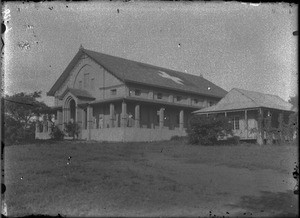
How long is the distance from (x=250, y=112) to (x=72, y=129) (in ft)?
38.9

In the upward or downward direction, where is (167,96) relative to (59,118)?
upward

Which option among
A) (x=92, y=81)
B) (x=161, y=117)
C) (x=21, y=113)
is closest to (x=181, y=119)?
(x=161, y=117)

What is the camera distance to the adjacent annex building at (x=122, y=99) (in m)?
12.4

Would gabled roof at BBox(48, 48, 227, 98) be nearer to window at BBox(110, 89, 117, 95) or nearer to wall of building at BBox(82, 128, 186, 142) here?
window at BBox(110, 89, 117, 95)

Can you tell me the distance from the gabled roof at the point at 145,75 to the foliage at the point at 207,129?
1.36 m

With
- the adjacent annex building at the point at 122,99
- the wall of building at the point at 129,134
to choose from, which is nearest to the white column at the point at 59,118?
the adjacent annex building at the point at 122,99

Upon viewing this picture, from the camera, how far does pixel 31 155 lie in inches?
435

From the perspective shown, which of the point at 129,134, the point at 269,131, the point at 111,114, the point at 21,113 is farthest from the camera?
the point at 269,131

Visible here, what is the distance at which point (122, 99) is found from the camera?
1407 cm

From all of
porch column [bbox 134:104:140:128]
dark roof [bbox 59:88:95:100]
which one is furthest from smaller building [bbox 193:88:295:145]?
dark roof [bbox 59:88:95:100]

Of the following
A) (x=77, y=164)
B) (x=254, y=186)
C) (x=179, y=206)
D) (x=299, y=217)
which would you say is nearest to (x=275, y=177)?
(x=254, y=186)

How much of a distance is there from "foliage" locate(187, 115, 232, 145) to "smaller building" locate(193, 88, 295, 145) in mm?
437

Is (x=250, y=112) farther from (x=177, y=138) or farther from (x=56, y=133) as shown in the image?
(x=56, y=133)

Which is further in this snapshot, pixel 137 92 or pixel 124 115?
pixel 137 92
